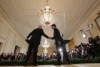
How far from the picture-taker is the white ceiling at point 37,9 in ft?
23.8

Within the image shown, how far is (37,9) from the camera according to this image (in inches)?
314

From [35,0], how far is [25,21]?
2931mm

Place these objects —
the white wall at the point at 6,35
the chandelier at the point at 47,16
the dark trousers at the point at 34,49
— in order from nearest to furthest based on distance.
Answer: the dark trousers at the point at 34,49
the chandelier at the point at 47,16
the white wall at the point at 6,35

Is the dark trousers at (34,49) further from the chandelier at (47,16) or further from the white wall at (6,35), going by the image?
the white wall at (6,35)

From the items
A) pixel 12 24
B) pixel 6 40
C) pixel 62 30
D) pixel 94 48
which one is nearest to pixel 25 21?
pixel 12 24

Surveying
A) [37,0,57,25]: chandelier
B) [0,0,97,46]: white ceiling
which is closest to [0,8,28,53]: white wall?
[0,0,97,46]: white ceiling

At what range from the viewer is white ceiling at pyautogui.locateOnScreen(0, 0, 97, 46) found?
286 inches

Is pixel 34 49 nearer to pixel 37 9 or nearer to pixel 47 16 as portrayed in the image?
pixel 47 16

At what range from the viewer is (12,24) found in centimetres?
986

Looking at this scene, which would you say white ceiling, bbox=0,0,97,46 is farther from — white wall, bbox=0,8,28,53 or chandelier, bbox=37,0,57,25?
chandelier, bbox=37,0,57,25

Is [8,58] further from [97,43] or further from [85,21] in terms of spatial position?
[85,21]

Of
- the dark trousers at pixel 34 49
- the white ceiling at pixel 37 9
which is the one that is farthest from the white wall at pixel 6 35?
the dark trousers at pixel 34 49

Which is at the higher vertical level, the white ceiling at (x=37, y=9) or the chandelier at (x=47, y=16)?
the white ceiling at (x=37, y=9)

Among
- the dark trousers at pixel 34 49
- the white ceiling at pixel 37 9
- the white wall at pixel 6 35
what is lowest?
the dark trousers at pixel 34 49
